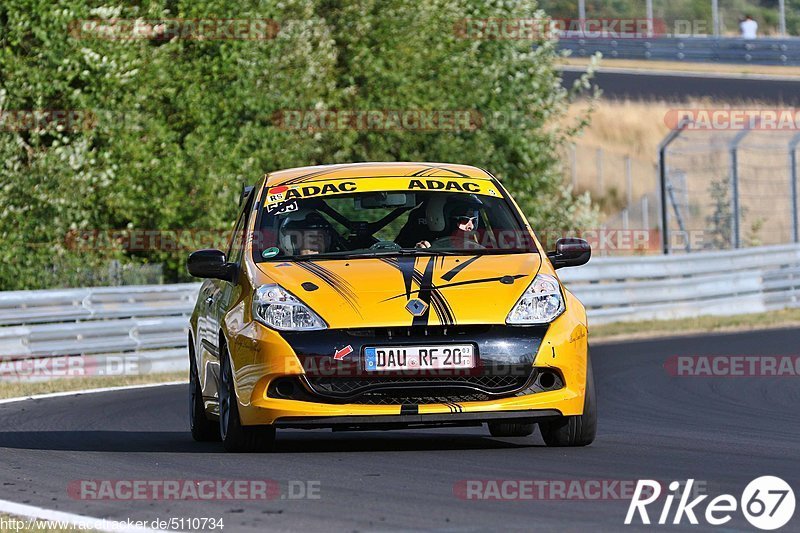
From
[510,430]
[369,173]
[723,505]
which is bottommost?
[510,430]

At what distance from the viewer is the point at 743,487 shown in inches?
263

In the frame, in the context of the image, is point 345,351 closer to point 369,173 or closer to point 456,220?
point 456,220

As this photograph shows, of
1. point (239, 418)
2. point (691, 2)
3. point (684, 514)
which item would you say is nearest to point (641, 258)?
point (239, 418)

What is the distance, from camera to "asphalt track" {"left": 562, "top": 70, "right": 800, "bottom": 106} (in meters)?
48.9

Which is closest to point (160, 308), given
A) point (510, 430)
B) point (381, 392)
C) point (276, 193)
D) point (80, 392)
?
point (80, 392)

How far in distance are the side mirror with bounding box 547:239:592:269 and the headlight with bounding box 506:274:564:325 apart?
0.58 metres

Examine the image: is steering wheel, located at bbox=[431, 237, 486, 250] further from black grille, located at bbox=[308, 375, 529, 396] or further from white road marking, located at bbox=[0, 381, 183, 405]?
white road marking, located at bbox=[0, 381, 183, 405]

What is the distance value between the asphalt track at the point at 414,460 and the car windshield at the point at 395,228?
1.06 meters

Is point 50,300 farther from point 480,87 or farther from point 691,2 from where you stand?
point 691,2

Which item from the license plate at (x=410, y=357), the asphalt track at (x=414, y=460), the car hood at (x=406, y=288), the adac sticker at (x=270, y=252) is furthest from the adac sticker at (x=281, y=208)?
the license plate at (x=410, y=357)

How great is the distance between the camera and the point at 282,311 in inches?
323

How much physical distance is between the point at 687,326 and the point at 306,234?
14058mm

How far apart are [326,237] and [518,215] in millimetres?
1138

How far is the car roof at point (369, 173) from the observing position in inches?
379
